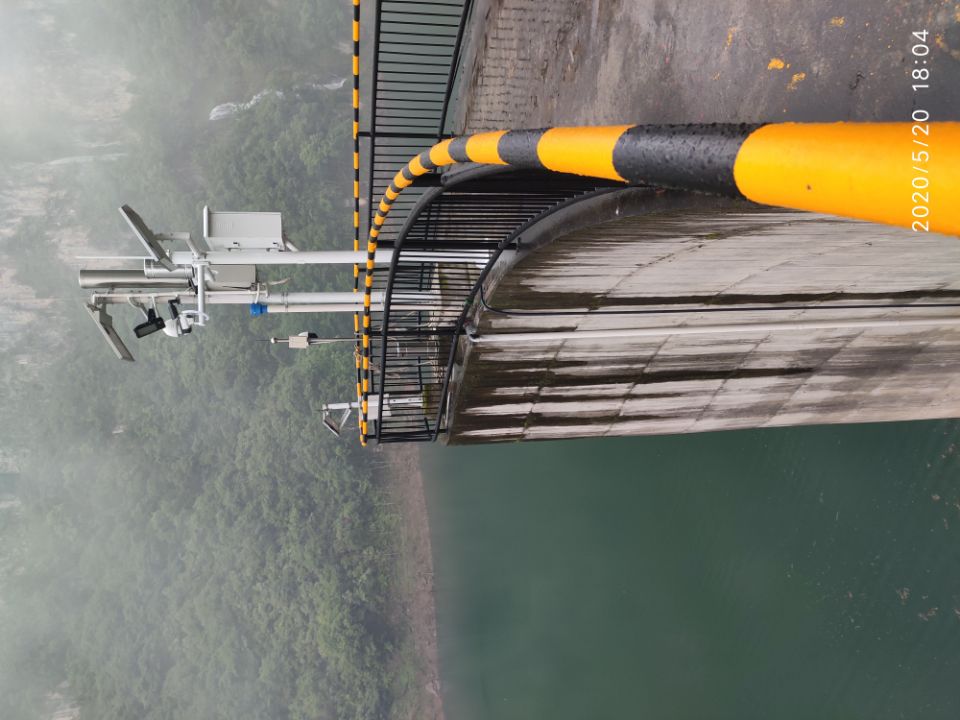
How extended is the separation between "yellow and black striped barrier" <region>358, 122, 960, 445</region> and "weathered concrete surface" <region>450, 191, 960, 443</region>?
1.60 metres

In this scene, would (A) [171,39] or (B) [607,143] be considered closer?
(B) [607,143]

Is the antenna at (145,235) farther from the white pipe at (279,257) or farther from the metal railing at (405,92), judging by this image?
the metal railing at (405,92)

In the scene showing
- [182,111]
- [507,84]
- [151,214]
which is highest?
[507,84]

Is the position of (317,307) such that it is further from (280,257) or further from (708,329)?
(708,329)

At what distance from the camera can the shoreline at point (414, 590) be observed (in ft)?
73.3

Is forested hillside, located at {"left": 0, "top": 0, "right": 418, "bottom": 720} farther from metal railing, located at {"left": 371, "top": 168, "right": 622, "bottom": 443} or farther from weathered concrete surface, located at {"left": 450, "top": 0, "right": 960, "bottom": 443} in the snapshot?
weathered concrete surface, located at {"left": 450, "top": 0, "right": 960, "bottom": 443}

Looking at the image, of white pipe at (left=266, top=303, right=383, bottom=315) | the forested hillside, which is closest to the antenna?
white pipe at (left=266, top=303, right=383, bottom=315)

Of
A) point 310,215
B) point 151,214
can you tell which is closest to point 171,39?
point 151,214

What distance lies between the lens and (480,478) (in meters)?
20.0

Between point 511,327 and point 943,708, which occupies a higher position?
point 511,327

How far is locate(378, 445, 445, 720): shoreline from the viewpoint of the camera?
22344mm

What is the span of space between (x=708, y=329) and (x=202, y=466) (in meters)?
25.1

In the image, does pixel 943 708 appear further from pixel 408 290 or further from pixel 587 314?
pixel 408 290

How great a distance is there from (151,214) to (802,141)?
3337 centimetres
